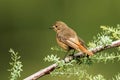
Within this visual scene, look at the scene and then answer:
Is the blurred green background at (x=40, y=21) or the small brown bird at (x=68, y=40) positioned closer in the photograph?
the small brown bird at (x=68, y=40)

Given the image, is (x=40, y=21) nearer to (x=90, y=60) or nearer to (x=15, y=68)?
(x=90, y=60)

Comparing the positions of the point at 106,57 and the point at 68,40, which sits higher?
the point at 68,40

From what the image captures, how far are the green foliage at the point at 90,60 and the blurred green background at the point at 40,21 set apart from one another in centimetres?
635

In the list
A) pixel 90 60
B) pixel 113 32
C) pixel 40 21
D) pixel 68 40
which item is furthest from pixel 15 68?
pixel 40 21

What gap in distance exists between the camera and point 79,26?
10.3 metres

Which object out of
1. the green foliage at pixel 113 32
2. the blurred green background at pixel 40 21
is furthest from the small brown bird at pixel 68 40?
the blurred green background at pixel 40 21

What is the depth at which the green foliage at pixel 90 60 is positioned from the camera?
2275 mm

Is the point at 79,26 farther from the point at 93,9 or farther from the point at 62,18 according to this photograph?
the point at 93,9

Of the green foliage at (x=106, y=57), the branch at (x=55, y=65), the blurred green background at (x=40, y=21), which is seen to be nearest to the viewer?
the branch at (x=55, y=65)

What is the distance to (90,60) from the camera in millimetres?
2443

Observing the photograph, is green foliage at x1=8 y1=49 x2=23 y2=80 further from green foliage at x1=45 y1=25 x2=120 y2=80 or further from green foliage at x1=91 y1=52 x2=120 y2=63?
green foliage at x1=91 y1=52 x2=120 y2=63

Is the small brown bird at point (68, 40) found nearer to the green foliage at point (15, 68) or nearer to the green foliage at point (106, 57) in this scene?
the green foliage at point (106, 57)

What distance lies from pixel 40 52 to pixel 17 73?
293 inches

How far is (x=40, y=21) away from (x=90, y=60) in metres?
9.00
